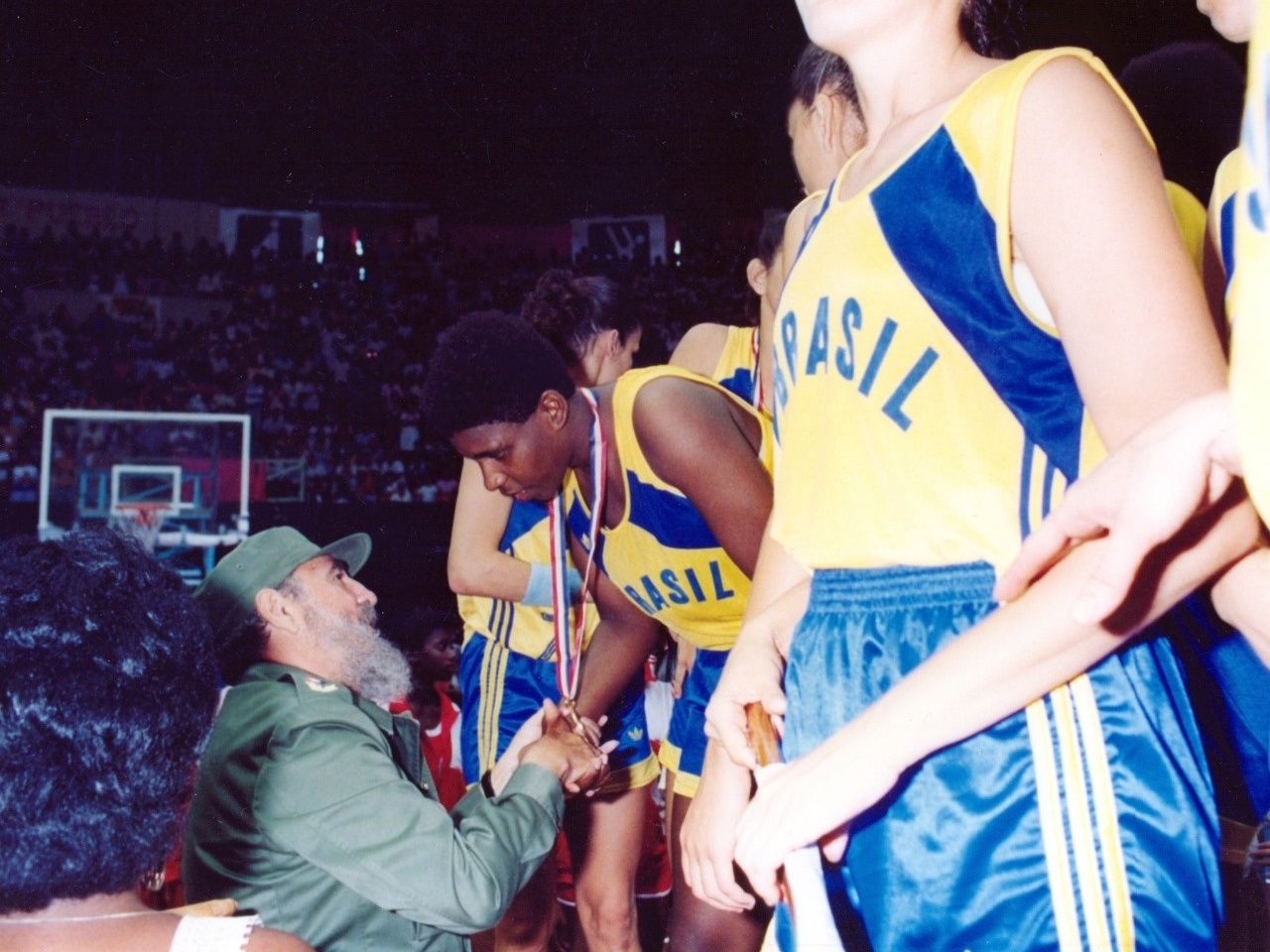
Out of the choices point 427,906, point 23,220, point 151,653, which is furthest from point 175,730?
point 23,220

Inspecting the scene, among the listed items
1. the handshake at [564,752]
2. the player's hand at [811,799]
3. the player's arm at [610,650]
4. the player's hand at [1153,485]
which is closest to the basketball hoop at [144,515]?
the player's arm at [610,650]

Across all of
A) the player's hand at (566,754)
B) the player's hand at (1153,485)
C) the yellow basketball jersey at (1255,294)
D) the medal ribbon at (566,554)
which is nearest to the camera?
the yellow basketball jersey at (1255,294)

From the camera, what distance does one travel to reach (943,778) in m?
0.92

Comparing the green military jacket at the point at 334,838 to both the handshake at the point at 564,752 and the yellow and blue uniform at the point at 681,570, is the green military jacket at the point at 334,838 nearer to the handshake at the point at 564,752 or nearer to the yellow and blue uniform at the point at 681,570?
the handshake at the point at 564,752

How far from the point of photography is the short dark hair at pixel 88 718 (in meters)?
1.17

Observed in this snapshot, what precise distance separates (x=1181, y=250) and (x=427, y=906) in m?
1.51

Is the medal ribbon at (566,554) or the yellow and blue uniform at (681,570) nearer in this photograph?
the yellow and blue uniform at (681,570)

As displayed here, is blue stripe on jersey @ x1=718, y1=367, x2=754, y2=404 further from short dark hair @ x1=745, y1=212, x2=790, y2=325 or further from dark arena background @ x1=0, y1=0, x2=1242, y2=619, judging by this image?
dark arena background @ x1=0, y1=0, x2=1242, y2=619

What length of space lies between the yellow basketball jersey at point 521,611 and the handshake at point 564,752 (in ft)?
4.07

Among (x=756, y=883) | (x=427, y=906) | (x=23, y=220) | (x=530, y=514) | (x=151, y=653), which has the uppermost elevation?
(x=23, y=220)

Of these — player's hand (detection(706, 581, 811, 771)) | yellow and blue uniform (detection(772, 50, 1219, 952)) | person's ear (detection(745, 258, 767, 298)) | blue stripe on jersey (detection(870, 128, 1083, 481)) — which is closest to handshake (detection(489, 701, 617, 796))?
player's hand (detection(706, 581, 811, 771))

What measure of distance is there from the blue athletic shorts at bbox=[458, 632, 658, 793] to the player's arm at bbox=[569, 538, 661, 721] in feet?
0.47

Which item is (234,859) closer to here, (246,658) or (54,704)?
(246,658)

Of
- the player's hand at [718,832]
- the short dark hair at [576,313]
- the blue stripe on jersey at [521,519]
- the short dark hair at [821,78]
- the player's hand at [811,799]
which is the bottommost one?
the player's hand at [718,832]
